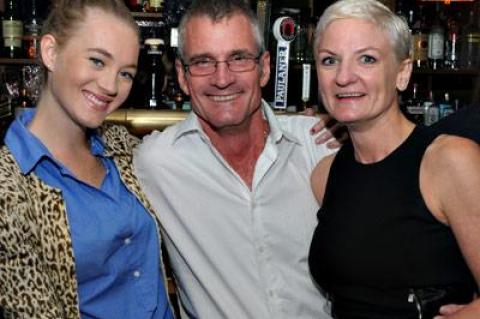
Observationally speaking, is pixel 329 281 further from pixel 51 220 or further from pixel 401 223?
pixel 51 220

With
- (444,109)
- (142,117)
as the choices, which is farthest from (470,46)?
(142,117)

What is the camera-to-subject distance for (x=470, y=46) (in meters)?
3.61

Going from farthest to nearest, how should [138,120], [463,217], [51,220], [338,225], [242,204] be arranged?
[138,120], [242,204], [338,225], [51,220], [463,217]

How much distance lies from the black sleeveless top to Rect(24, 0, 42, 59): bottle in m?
1.99

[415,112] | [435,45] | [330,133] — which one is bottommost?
[415,112]

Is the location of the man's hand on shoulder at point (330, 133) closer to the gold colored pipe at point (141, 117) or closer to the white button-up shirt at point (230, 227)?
the white button-up shirt at point (230, 227)

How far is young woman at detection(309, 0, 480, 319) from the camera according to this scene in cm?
139

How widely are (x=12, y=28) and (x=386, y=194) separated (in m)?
2.17

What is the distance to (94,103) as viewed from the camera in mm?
1562

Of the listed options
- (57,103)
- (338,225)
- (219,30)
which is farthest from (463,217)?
(57,103)

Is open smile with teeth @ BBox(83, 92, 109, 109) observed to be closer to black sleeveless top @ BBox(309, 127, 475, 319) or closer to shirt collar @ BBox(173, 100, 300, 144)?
shirt collar @ BBox(173, 100, 300, 144)

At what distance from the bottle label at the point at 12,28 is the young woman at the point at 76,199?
1.61m

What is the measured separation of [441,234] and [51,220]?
0.80 m

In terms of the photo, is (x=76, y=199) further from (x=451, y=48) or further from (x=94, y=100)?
(x=451, y=48)
